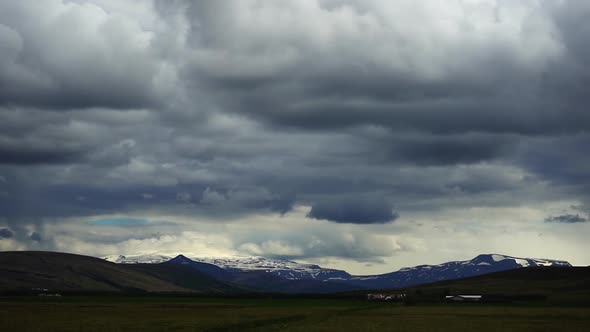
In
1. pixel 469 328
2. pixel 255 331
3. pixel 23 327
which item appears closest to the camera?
pixel 255 331

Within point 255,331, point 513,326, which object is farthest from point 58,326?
point 513,326

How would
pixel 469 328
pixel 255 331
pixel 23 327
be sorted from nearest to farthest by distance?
pixel 255 331
pixel 23 327
pixel 469 328

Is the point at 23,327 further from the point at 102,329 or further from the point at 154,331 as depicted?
the point at 154,331

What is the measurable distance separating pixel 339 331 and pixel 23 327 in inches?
1691

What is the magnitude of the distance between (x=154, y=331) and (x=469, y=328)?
44854 mm

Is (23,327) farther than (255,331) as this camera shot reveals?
Yes

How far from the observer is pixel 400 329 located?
3750 inches

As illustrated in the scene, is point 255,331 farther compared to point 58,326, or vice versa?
point 58,326

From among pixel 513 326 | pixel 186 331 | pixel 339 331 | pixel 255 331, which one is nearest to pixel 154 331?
pixel 186 331

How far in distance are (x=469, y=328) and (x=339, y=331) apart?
21.8 m

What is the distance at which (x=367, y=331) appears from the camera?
8919cm

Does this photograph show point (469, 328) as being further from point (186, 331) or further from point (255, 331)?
point (186, 331)

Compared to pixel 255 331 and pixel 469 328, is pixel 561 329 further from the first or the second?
pixel 255 331

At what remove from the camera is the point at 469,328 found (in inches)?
3851
